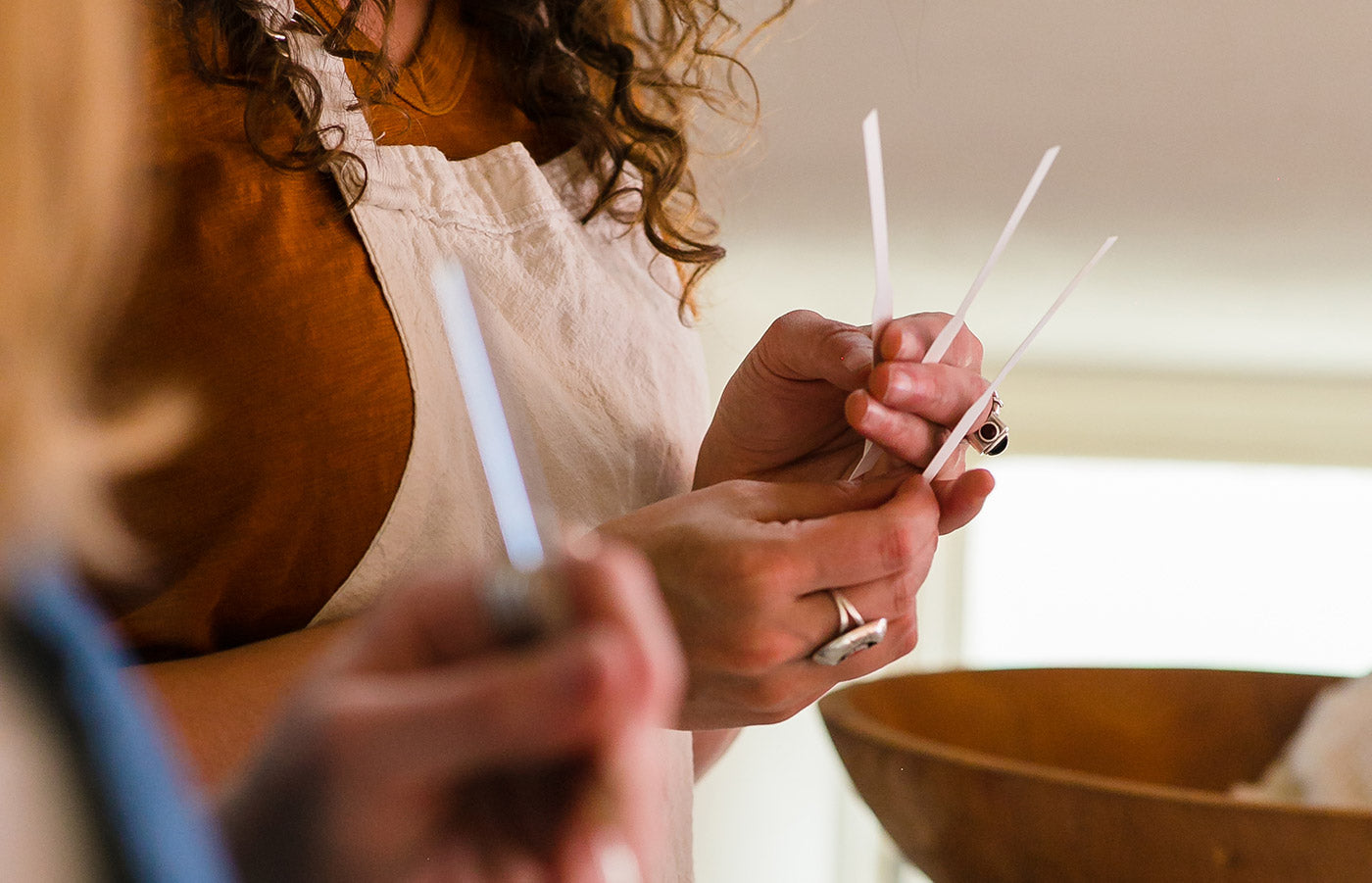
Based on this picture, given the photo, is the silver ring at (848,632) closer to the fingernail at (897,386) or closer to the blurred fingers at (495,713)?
the fingernail at (897,386)

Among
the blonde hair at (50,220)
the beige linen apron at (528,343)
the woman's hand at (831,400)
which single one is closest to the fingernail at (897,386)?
the woman's hand at (831,400)

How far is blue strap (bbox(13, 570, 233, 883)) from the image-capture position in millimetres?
121

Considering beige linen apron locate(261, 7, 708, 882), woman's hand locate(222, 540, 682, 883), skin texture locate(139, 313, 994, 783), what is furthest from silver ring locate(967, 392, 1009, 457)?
woman's hand locate(222, 540, 682, 883)

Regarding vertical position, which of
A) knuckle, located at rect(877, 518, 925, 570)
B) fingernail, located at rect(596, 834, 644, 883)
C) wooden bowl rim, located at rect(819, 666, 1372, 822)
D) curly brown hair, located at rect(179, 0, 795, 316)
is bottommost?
wooden bowl rim, located at rect(819, 666, 1372, 822)

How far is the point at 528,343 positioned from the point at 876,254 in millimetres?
153

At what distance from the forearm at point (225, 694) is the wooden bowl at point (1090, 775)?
0.15m

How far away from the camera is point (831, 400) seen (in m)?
0.40

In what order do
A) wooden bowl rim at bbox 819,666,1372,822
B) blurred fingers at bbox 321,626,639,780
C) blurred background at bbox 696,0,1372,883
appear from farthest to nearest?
blurred background at bbox 696,0,1372,883 → wooden bowl rim at bbox 819,666,1372,822 → blurred fingers at bbox 321,626,639,780

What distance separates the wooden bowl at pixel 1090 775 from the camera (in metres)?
0.24

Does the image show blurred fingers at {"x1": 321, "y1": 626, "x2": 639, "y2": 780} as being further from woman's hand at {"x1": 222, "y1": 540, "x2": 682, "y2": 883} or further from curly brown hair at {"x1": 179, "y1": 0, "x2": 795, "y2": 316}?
curly brown hair at {"x1": 179, "y1": 0, "x2": 795, "y2": 316}

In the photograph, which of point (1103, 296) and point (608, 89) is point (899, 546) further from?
point (1103, 296)

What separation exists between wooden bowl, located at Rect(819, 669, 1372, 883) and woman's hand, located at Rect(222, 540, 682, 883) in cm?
17

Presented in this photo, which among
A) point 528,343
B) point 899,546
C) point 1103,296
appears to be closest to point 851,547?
point 899,546

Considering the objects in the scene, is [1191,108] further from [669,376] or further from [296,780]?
[296,780]
